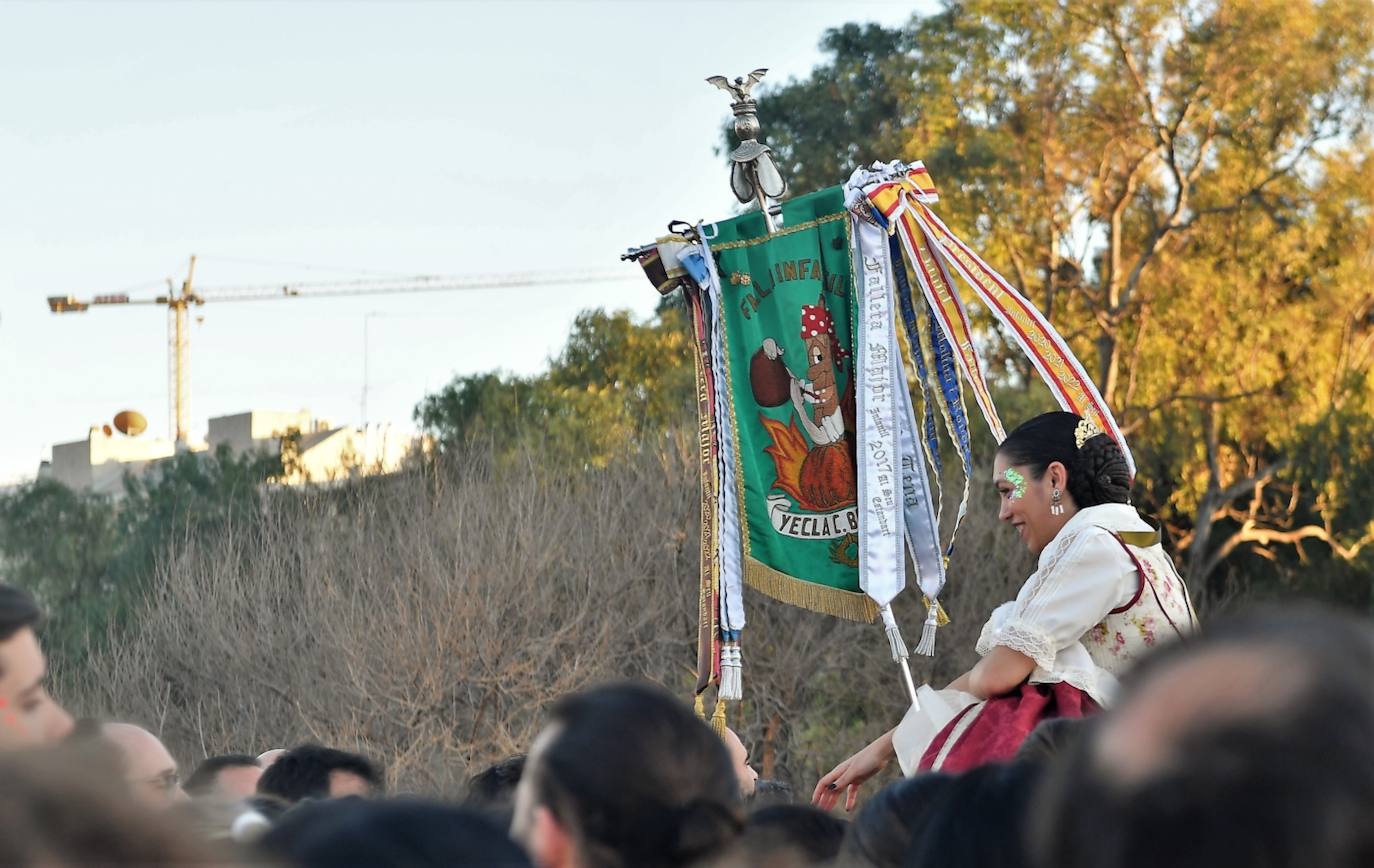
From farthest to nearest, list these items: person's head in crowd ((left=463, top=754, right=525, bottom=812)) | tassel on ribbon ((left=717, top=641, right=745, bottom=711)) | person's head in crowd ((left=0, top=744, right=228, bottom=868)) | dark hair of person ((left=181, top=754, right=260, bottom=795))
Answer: tassel on ribbon ((left=717, top=641, right=745, bottom=711)) → dark hair of person ((left=181, top=754, right=260, bottom=795)) → person's head in crowd ((left=463, top=754, right=525, bottom=812)) → person's head in crowd ((left=0, top=744, right=228, bottom=868))

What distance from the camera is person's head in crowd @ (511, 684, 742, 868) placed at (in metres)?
2.13

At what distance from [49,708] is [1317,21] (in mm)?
25990

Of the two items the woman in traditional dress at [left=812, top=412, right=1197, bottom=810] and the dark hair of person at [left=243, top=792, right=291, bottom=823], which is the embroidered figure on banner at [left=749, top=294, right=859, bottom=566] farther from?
the dark hair of person at [left=243, top=792, right=291, bottom=823]

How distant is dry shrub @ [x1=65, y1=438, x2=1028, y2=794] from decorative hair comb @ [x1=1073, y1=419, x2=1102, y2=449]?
1009 centimetres

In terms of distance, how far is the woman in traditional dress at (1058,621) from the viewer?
467cm

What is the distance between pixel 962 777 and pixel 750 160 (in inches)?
188

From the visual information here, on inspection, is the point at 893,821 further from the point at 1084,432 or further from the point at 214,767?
the point at 214,767

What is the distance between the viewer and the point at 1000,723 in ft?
15.3

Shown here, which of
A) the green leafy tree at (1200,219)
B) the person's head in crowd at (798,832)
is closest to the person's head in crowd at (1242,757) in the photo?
→ the person's head in crowd at (798,832)

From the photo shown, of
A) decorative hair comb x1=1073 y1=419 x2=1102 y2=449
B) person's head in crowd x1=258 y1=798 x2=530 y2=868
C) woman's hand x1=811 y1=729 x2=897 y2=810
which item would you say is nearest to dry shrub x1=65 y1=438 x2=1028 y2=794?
woman's hand x1=811 y1=729 x2=897 y2=810

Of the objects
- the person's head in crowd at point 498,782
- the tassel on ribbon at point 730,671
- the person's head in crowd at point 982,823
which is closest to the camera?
the person's head in crowd at point 982,823

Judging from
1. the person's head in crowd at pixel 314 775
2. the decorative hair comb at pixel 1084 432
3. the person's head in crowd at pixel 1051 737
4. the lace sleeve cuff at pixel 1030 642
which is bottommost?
the person's head in crowd at pixel 314 775

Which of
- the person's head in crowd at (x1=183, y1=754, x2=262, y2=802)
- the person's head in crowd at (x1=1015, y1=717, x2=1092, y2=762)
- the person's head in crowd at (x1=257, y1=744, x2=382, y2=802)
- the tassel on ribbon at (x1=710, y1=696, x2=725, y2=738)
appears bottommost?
the tassel on ribbon at (x1=710, y1=696, x2=725, y2=738)

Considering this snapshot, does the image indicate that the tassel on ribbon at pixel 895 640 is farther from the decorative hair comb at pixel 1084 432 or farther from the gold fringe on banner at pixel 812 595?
the decorative hair comb at pixel 1084 432
